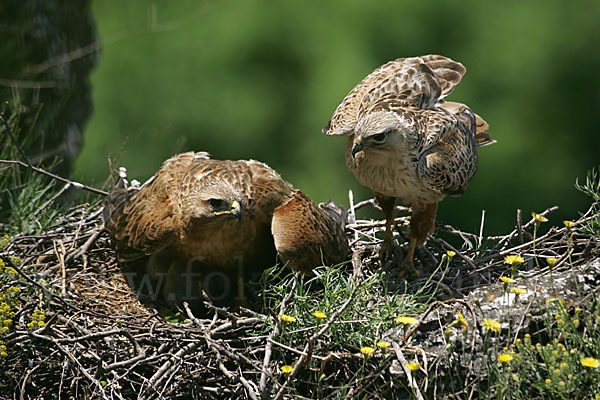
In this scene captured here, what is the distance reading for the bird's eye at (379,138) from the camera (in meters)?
4.53

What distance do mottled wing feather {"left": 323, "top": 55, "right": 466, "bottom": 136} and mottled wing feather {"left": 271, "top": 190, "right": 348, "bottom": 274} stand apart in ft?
1.97

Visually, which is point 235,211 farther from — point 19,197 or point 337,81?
point 337,81

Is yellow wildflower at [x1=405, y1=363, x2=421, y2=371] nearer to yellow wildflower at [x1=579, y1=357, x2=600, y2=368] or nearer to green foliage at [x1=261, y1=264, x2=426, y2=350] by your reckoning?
green foliage at [x1=261, y1=264, x2=426, y2=350]

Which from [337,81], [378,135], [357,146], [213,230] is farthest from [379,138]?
[337,81]

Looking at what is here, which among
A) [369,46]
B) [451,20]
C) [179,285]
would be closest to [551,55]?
[451,20]

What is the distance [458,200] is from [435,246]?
3825 mm

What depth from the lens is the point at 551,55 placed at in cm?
988

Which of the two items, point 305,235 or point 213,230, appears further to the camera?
point 213,230

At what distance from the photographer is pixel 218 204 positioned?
4.54 metres

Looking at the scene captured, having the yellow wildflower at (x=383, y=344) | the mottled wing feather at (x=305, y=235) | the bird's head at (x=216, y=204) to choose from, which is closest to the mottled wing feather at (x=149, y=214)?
the bird's head at (x=216, y=204)

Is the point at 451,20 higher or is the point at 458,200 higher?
the point at 451,20

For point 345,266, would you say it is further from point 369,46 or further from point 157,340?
point 369,46

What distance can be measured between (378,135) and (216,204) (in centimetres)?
104

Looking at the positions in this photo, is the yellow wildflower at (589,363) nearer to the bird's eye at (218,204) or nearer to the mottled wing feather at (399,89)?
the bird's eye at (218,204)
